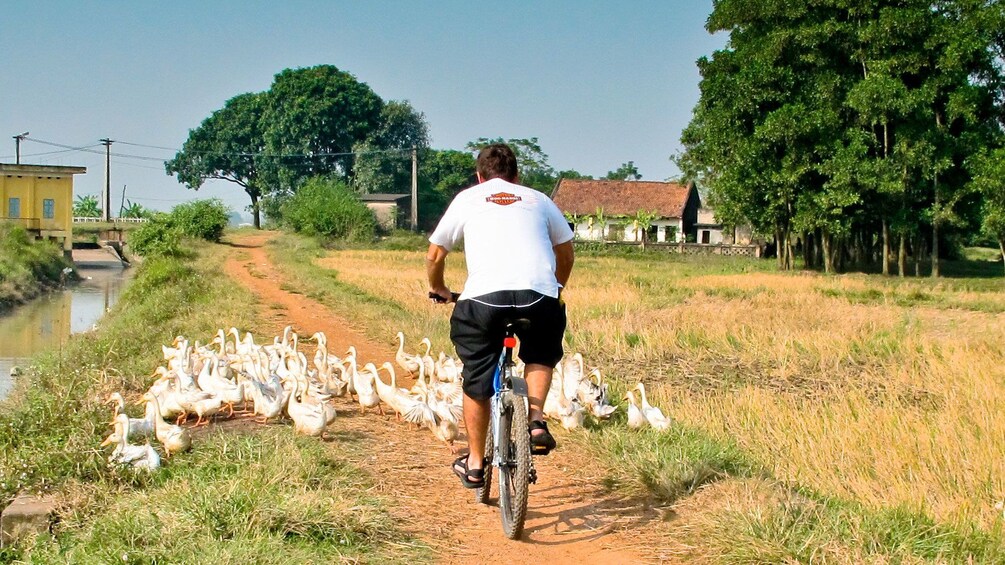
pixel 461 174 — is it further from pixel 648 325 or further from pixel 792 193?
pixel 648 325

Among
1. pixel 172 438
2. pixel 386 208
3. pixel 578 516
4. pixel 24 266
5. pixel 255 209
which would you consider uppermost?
pixel 255 209

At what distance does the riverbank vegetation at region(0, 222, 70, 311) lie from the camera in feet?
96.7

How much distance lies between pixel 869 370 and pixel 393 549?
9.05m

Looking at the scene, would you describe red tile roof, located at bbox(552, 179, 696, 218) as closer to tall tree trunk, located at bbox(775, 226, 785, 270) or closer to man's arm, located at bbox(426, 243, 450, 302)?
tall tree trunk, located at bbox(775, 226, 785, 270)

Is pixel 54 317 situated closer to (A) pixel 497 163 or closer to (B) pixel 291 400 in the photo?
(B) pixel 291 400

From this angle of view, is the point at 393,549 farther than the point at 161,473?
No

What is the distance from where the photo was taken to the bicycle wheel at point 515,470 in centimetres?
503

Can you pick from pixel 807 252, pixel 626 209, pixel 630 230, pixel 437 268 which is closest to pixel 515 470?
pixel 437 268

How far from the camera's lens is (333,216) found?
53344 mm

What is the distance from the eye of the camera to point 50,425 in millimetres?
7113

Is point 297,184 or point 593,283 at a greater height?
point 297,184

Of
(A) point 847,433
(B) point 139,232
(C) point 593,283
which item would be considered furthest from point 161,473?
(B) point 139,232

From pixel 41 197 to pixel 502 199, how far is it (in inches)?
1803

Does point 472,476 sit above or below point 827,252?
below
